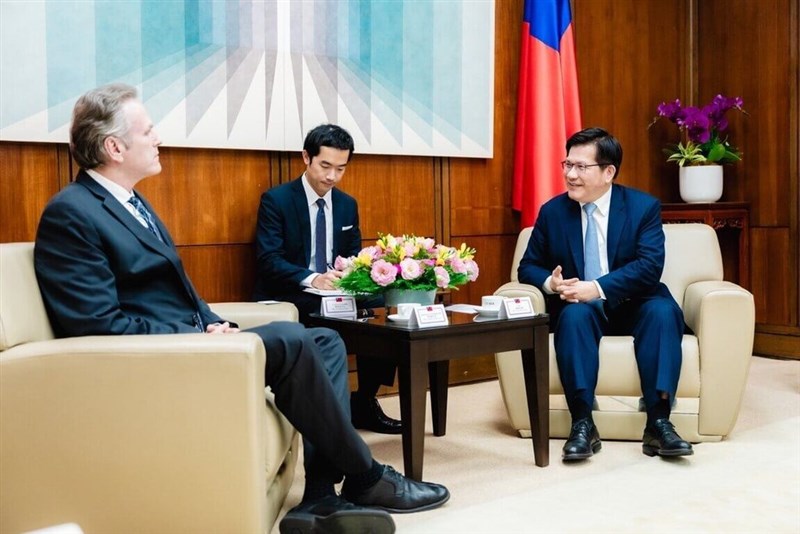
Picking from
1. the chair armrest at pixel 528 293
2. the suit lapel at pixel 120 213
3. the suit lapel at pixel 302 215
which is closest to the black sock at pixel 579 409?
the chair armrest at pixel 528 293

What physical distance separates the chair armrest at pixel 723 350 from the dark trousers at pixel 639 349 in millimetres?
106

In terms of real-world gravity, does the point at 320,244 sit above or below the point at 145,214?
below

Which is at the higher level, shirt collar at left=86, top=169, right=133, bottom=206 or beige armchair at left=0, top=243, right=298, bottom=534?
shirt collar at left=86, top=169, right=133, bottom=206

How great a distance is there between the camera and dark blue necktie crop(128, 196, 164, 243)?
2639mm

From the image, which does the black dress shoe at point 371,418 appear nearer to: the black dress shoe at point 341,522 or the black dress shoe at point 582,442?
the black dress shoe at point 582,442

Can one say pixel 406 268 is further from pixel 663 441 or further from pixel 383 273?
pixel 663 441

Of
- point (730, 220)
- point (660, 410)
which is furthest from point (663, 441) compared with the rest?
point (730, 220)

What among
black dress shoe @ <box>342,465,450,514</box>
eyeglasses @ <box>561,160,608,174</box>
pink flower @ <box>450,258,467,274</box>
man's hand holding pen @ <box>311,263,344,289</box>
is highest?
eyeglasses @ <box>561,160,608,174</box>

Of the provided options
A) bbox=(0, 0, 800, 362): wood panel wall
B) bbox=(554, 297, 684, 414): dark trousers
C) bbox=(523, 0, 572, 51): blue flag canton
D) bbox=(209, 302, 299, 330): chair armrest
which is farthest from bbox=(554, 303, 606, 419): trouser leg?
bbox=(523, 0, 572, 51): blue flag canton

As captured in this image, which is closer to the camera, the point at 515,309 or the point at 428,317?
the point at 428,317

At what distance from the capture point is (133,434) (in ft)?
7.13

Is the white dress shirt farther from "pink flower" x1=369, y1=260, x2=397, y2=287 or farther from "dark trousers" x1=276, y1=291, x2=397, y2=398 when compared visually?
"pink flower" x1=369, y1=260, x2=397, y2=287

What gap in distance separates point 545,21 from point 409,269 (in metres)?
2.42

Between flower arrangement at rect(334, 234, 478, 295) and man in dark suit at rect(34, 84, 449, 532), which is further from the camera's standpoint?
flower arrangement at rect(334, 234, 478, 295)
